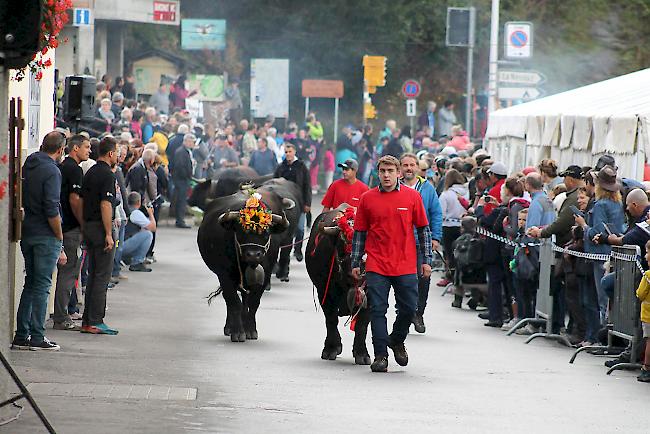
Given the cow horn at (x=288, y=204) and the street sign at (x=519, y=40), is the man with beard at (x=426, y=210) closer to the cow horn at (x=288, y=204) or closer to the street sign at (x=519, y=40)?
the cow horn at (x=288, y=204)

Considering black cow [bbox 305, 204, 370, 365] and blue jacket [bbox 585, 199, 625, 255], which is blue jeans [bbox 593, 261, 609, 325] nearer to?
blue jacket [bbox 585, 199, 625, 255]

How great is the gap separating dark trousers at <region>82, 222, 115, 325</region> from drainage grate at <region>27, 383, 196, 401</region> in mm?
3607

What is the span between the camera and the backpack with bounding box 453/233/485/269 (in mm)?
20047

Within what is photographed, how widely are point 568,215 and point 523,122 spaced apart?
39.8 feet

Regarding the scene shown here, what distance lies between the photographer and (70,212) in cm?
1642

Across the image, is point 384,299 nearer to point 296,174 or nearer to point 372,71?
point 296,174

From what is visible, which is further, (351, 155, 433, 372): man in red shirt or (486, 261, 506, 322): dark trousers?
(486, 261, 506, 322): dark trousers

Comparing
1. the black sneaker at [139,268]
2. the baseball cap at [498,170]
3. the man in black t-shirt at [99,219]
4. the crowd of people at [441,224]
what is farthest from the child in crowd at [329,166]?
the man in black t-shirt at [99,219]

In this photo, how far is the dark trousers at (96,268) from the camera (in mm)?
16312

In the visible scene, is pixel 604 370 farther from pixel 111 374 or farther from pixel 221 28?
pixel 221 28

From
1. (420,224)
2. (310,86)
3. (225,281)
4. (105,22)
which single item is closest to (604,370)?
(420,224)

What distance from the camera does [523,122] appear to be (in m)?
29.5

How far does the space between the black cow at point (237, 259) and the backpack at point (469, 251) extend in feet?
11.6

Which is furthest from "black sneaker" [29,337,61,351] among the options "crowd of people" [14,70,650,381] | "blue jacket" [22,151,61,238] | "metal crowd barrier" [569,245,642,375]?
"metal crowd barrier" [569,245,642,375]
